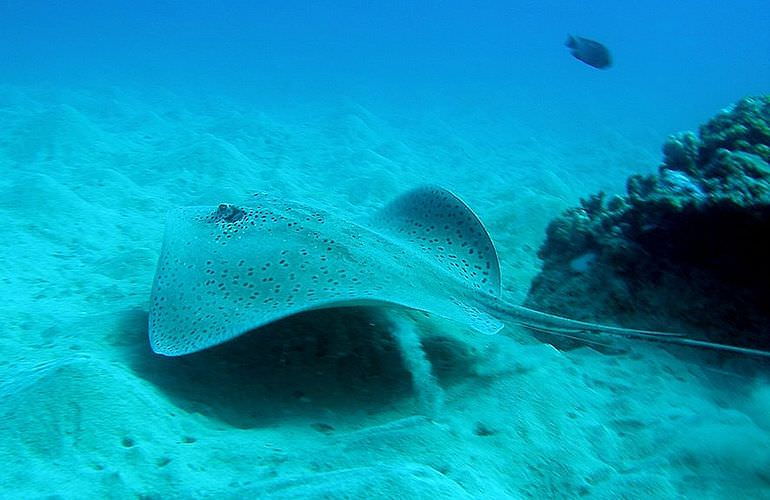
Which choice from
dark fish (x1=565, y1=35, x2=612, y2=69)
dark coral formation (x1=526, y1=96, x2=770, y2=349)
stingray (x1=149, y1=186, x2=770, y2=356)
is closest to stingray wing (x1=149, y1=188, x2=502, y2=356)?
stingray (x1=149, y1=186, x2=770, y2=356)

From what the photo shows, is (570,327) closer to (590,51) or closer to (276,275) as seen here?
(276,275)

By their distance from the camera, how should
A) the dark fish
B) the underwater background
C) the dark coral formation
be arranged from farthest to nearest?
the dark fish
the dark coral formation
the underwater background

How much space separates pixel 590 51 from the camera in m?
10.3

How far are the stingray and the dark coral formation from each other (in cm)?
58

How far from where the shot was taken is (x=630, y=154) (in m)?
19.5

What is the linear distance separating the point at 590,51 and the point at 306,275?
9715 mm

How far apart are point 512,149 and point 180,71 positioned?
2601 cm

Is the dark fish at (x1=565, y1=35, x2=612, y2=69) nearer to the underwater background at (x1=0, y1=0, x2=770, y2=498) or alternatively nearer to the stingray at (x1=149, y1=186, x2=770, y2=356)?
the underwater background at (x1=0, y1=0, x2=770, y2=498)

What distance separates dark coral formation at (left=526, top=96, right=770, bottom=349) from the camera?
12.4 feet

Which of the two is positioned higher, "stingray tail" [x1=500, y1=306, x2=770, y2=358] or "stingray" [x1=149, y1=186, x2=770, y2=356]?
"stingray tail" [x1=500, y1=306, x2=770, y2=358]

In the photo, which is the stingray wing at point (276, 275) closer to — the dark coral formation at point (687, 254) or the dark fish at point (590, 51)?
the dark coral formation at point (687, 254)

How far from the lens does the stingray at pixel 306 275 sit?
9.81 feet

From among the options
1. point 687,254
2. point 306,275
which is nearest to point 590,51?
point 687,254

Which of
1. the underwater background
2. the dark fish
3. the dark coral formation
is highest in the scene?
the dark fish
